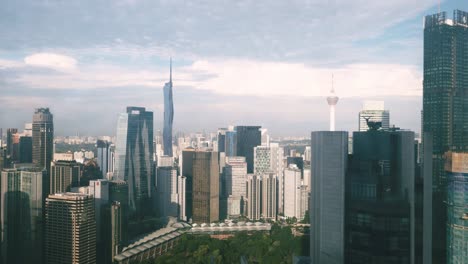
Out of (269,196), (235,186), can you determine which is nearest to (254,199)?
(269,196)

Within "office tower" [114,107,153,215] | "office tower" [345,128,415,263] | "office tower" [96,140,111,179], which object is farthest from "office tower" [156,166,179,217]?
"office tower" [345,128,415,263]

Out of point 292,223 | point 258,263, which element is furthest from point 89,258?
point 292,223

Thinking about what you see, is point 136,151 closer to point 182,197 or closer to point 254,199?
point 182,197

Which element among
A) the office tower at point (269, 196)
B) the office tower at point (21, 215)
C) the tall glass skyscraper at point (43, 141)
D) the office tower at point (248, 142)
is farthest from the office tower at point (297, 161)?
the office tower at point (21, 215)

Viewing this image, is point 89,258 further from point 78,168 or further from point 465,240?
point 465,240

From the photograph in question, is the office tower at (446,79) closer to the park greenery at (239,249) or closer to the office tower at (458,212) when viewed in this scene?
the office tower at (458,212)

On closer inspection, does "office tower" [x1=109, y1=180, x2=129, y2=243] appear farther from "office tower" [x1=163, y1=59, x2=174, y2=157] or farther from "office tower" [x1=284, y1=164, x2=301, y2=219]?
"office tower" [x1=284, y1=164, x2=301, y2=219]

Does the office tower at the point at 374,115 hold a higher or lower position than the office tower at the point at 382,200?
higher
